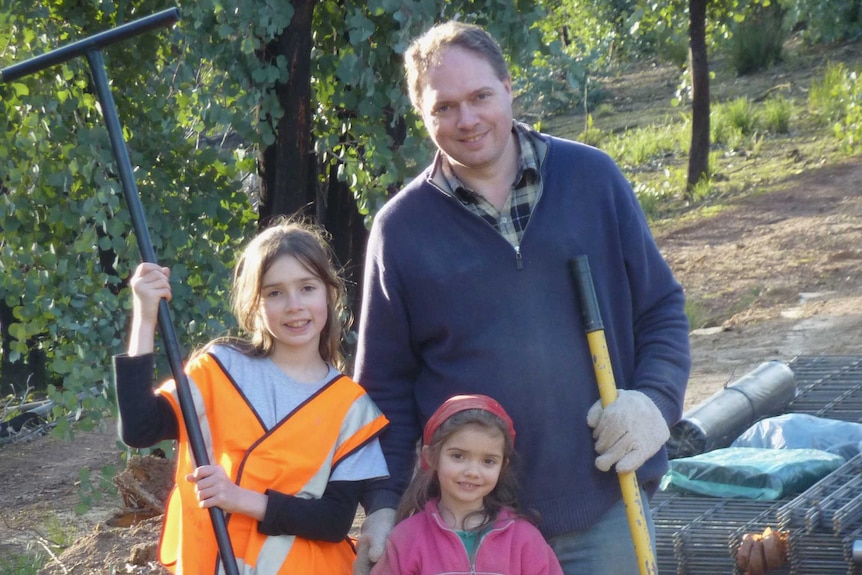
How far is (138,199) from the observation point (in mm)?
2605

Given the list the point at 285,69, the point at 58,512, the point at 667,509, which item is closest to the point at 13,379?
the point at 58,512

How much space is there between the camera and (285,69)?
4309 millimetres

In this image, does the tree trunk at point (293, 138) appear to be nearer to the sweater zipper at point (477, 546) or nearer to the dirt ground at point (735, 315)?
the dirt ground at point (735, 315)

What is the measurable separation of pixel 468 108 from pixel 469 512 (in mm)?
867

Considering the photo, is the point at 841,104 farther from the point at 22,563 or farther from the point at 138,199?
the point at 138,199

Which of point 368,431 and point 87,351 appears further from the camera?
point 87,351

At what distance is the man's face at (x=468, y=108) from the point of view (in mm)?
2533

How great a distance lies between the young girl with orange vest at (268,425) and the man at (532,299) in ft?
0.43

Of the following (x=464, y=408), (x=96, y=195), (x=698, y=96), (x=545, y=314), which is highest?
(x=698, y=96)

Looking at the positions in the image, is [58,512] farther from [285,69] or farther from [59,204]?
[285,69]

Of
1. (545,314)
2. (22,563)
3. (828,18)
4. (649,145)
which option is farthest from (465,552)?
(828,18)

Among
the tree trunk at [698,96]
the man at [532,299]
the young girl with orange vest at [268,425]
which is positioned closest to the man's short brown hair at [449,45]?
the man at [532,299]

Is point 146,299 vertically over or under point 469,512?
over

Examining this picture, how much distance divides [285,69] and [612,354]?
84.1 inches
